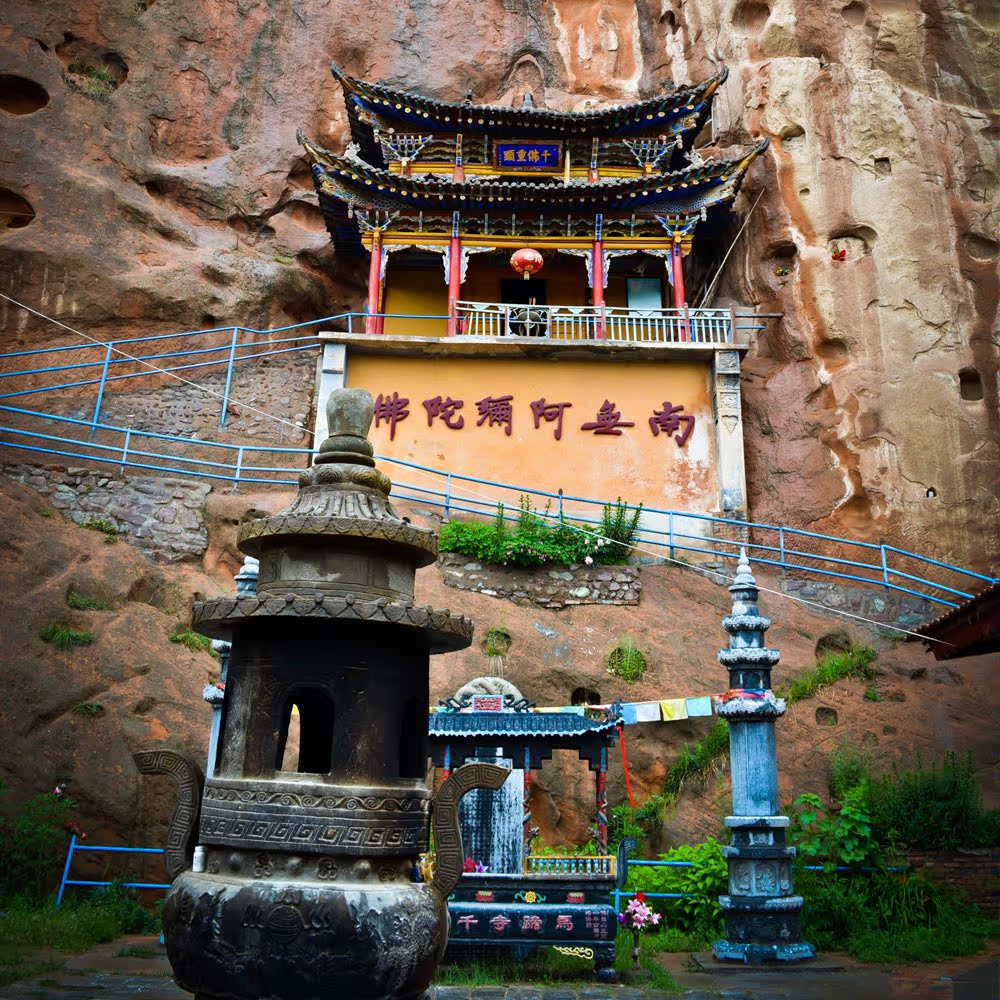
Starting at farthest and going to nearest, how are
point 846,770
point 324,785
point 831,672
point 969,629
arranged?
point 831,672
point 846,770
point 969,629
point 324,785

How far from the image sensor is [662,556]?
48.7ft

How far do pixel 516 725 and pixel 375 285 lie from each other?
455 inches

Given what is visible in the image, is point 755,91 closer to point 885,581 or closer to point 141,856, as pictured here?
point 885,581

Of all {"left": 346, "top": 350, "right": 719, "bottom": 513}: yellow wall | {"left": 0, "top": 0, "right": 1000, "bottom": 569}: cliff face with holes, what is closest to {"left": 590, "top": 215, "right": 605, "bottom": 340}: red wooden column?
{"left": 346, "top": 350, "right": 719, "bottom": 513}: yellow wall

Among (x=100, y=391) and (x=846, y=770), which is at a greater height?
(x=100, y=391)

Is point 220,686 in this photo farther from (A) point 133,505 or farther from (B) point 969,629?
(B) point 969,629

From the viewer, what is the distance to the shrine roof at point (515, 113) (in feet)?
60.7

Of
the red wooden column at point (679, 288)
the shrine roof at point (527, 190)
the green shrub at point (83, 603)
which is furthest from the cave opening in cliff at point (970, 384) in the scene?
the green shrub at point (83, 603)

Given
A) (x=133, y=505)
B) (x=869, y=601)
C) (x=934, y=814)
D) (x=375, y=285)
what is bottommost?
(x=934, y=814)

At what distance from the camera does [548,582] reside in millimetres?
13766

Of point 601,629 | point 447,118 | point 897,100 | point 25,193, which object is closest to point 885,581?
point 601,629

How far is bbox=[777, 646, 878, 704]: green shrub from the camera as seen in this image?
1165 centimetres

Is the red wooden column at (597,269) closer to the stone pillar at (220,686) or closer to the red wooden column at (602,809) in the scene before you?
the stone pillar at (220,686)

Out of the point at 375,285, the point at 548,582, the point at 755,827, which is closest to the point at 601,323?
the point at 375,285
